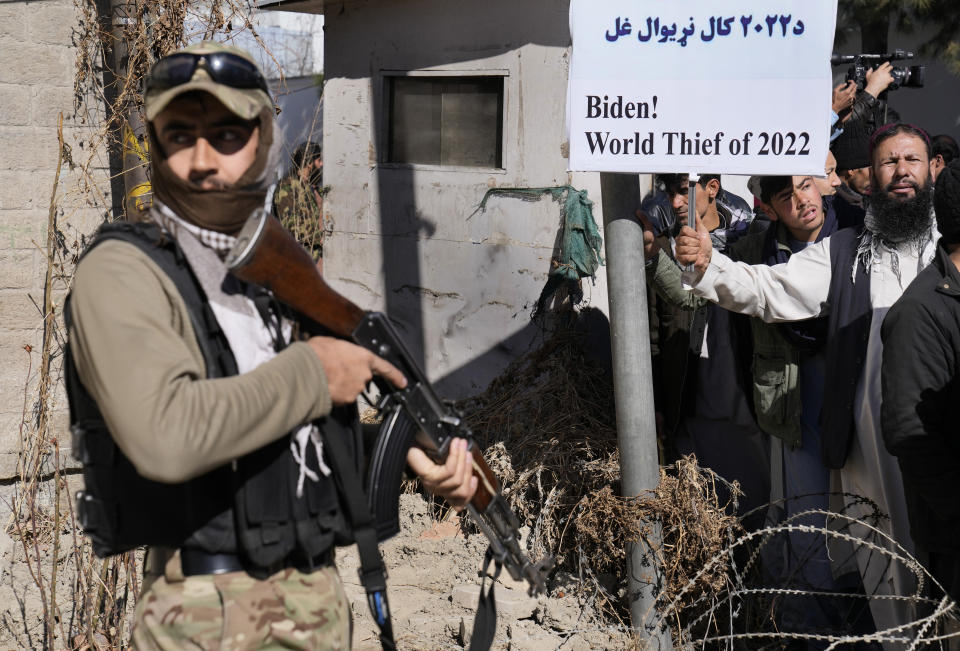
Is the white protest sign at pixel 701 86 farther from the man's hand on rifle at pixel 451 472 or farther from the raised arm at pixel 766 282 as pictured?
the man's hand on rifle at pixel 451 472

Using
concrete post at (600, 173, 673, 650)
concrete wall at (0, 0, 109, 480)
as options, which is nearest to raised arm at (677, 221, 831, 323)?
concrete post at (600, 173, 673, 650)

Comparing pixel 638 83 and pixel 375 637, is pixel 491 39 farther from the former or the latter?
pixel 375 637

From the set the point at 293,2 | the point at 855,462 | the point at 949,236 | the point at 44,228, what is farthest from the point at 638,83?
→ the point at 293,2

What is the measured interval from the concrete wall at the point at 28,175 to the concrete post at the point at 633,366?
2.56 metres

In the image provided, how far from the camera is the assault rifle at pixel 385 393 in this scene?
1.68 m

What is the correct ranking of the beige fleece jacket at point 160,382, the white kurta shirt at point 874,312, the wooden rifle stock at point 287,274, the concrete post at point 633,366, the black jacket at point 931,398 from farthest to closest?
the concrete post at point 633,366
the white kurta shirt at point 874,312
the black jacket at point 931,398
the wooden rifle stock at point 287,274
the beige fleece jacket at point 160,382

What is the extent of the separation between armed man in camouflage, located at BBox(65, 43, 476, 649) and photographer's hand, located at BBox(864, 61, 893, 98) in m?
3.83

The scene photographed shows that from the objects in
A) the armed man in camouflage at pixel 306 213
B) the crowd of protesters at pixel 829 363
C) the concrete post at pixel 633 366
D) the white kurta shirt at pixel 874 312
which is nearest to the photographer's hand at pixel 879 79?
the crowd of protesters at pixel 829 363

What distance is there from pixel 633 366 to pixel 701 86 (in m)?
1.00

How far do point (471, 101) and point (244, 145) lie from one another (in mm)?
3954

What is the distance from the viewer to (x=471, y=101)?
5.60 metres

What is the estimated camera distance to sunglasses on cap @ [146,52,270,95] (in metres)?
1.69

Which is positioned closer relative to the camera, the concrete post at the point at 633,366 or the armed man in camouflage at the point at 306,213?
the concrete post at the point at 633,366

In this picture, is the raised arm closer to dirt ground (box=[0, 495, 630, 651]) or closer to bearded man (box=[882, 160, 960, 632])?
bearded man (box=[882, 160, 960, 632])
